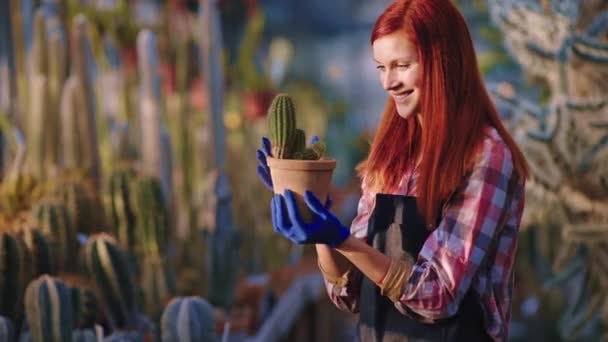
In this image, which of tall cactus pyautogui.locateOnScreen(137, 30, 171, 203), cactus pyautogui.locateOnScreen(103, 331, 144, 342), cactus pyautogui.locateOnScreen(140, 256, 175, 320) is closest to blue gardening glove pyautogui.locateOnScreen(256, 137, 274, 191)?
cactus pyautogui.locateOnScreen(103, 331, 144, 342)

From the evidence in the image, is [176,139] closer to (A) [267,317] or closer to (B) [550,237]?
(A) [267,317]

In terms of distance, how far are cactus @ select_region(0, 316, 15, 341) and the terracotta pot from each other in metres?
0.70

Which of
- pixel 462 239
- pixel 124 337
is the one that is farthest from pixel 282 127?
pixel 124 337

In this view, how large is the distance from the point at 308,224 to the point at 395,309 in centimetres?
19

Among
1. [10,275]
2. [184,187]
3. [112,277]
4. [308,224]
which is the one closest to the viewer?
[308,224]

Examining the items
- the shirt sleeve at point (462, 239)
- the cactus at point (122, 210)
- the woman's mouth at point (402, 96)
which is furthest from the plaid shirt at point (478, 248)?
the cactus at point (122, 210)

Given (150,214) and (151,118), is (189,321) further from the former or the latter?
(151,118)

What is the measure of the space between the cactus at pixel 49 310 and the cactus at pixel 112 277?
0.23m

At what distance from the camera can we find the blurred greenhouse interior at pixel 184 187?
1.62 meters

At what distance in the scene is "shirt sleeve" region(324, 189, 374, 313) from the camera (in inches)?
41.0

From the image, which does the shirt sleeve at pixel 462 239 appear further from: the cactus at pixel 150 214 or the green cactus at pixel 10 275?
the cactus at pixel 150 214

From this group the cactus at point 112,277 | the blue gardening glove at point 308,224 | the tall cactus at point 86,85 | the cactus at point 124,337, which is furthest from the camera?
the tall cactus at point 86,85

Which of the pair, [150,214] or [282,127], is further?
[150,214]

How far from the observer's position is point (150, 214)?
1.85m
